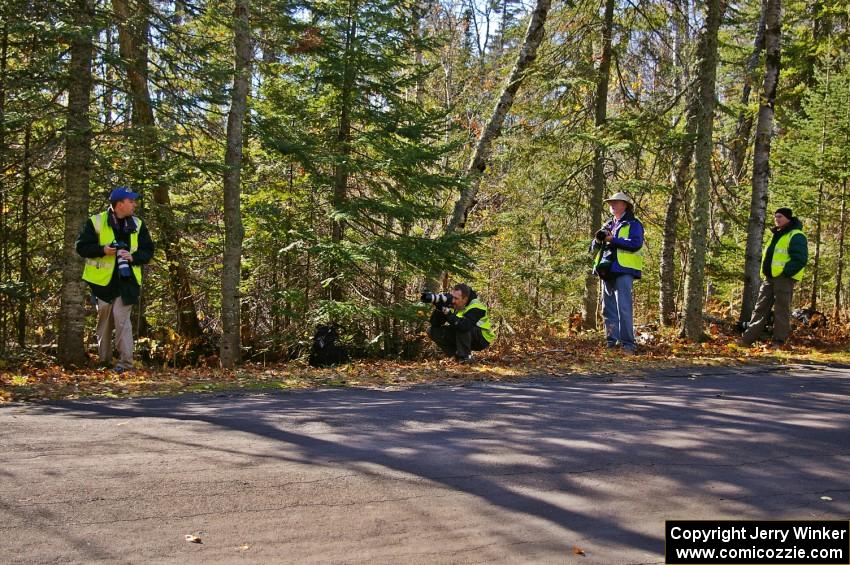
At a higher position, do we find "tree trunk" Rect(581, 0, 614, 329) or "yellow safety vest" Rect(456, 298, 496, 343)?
"tree trunk" Rect(581, 0, 614, 329)

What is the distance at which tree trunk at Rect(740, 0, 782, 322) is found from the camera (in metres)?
11.5

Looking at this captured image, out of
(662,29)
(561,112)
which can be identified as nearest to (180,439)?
(561,112)

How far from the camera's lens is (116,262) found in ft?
25.8

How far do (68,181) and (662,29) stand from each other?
40.7 ft

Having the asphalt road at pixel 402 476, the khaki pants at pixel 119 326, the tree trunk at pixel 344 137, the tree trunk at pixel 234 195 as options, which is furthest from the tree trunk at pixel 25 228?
the asphalt road at pixel 402 476

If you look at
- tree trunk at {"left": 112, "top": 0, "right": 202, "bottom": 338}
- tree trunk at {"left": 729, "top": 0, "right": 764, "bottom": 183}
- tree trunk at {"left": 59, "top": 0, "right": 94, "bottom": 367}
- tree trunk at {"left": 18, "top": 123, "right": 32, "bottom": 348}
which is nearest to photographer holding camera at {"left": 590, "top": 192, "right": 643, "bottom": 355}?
tree trunk at {"left": 729, "top": 0, "right": 764, "bottom": 183}

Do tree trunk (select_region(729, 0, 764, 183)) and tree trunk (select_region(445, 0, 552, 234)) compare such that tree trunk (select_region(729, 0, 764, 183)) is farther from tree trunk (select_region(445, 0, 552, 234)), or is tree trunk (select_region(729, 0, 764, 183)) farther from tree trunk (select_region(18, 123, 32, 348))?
tree trunk (select_region(18, 123, 32, 348))

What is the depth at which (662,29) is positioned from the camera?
14.1m

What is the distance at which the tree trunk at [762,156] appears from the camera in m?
11.5

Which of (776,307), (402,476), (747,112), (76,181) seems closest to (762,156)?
(776,307)

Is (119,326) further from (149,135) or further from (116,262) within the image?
(149,135)

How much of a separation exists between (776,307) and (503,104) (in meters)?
6.12

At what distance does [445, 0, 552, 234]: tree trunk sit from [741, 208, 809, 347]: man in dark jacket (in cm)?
517

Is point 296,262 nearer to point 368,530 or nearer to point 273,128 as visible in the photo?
point 273,128
